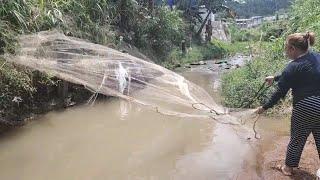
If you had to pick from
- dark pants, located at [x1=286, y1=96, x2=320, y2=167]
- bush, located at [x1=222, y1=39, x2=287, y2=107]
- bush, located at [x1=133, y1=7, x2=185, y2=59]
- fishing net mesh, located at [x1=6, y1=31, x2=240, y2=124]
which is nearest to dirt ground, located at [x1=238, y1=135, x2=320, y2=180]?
dark pants, located at [x1=286, y1=96, x2=320, y2=167]

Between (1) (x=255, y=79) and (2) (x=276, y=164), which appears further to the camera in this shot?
(1) (x=255, y=79)

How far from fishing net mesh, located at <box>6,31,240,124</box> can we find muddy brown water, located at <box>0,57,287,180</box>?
641 mm

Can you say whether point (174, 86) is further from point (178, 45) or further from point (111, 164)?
point (178, 45)

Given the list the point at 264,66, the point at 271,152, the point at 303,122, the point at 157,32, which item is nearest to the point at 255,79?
the point at 264,66

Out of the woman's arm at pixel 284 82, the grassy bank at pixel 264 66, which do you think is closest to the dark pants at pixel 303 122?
the woman's arm at pixel 284 82

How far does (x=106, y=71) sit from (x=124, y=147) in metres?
1.55

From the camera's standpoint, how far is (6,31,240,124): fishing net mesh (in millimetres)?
7051

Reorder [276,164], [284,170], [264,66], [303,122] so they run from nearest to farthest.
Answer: [303,122]
[284,170]
[276,164]
[264,66]

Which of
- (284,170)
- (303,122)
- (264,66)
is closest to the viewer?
(303,122)

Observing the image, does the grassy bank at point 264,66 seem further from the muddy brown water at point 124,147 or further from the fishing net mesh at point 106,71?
the fishing net mesh at point 106,71

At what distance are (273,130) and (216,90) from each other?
585 centimetres

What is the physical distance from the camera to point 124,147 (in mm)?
7016

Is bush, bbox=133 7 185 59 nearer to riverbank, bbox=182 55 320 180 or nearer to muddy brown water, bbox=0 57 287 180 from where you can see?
muddy brown water, bbox=0 57 287 180

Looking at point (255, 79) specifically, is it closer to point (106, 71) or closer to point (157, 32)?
point (106, 71)
